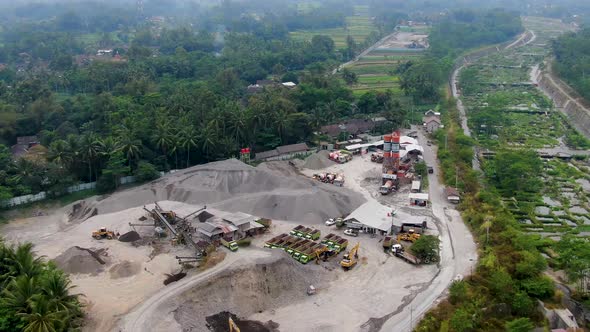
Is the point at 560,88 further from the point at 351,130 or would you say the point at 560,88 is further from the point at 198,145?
the point at 198,145

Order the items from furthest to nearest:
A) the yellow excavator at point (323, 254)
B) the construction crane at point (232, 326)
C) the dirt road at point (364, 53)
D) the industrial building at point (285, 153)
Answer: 1. the dirt road at point (364, 53)
2. the industrial building at point (285, 153)
3. the yellow excavator at point (323, 254)
4. the construction crane at point (232, 326)

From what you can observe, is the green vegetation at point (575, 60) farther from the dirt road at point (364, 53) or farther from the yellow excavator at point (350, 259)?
the yellow excavator at point (350, 259)

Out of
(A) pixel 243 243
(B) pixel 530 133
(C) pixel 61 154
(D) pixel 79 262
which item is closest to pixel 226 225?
(A) pixel 243 243

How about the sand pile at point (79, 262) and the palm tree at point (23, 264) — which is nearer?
the palm tree at point (23, 264)

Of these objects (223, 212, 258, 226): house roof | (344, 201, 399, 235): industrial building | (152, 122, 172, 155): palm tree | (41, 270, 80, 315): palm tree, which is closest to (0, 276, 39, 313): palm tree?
(41, 270, 80, 315): palm tree

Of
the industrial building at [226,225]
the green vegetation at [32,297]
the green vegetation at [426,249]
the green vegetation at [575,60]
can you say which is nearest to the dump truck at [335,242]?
the green vegetation at [426,249]

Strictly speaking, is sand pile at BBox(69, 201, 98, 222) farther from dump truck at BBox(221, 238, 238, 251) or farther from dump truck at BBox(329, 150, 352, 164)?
dump truck at BBox(329, 150, 352, 164)

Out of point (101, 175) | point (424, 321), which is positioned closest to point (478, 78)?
point (101, 175)

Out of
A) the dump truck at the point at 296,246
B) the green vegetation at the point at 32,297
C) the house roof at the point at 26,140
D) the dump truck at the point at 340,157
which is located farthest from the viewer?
the house roof at the point at 26,140
